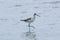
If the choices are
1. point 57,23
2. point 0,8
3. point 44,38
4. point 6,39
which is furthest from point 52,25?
point 0,8

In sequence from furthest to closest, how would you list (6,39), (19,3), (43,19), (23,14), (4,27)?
1. (19,3)
2. (23,14)
3. (43,19)
4. (4,27)
5. (6,39)

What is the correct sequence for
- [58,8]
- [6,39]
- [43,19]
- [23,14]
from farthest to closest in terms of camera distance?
Result: [58,8] < [23,14] < [43,19] < [6,39]

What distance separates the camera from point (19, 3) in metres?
15.2

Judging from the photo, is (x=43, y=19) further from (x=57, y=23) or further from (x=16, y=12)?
(x=16, y=12)

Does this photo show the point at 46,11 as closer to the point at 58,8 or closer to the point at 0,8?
the point at 58,8

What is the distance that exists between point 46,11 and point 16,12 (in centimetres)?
134

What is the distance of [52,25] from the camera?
37.4 feet

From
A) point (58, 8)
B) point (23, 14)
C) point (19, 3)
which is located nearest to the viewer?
point (23, 14)

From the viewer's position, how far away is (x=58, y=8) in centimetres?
1391

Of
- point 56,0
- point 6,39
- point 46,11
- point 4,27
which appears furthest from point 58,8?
point 6,39

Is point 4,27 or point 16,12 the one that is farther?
point 16,12

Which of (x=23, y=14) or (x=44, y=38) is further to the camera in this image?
(x=23, y=14)

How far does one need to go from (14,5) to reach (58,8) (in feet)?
7.32

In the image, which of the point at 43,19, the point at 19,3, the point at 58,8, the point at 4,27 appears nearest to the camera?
the point at 4,27
